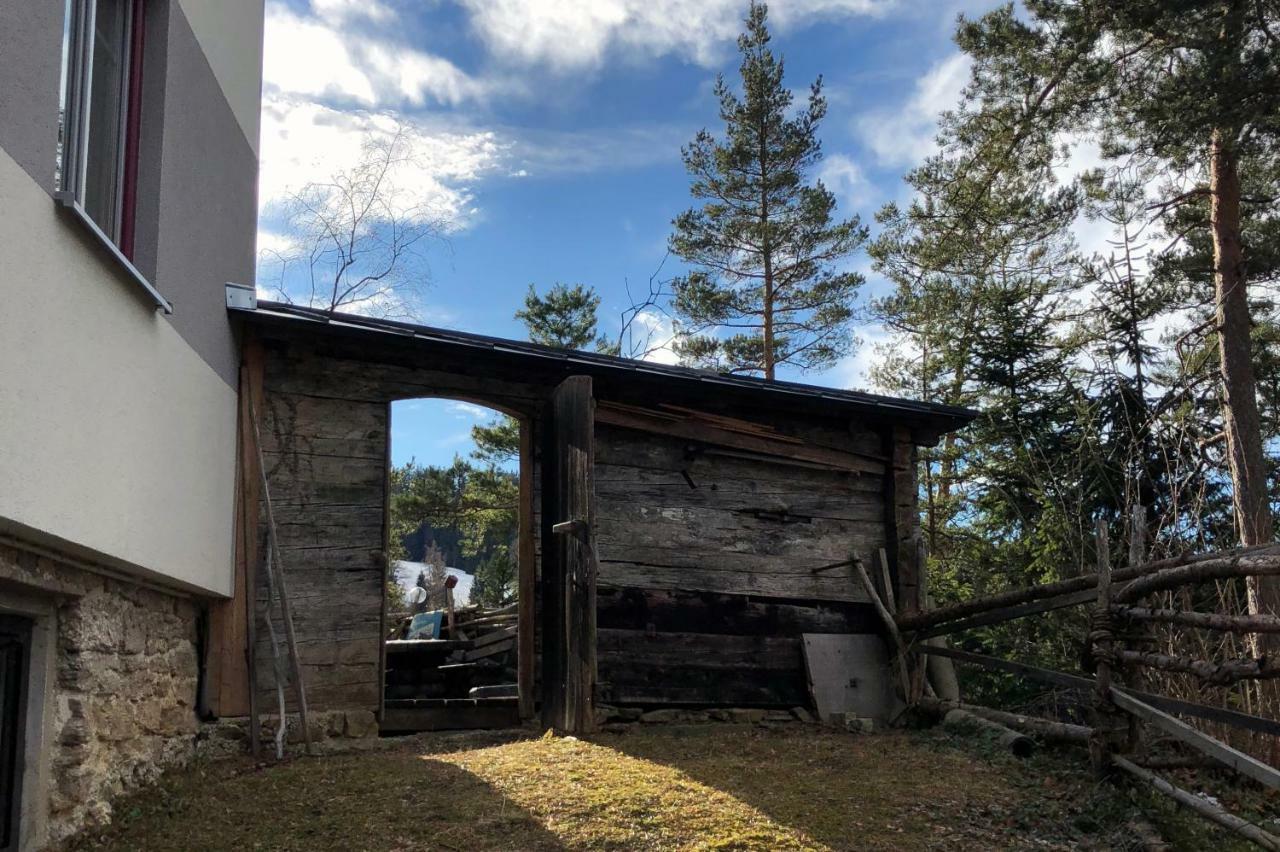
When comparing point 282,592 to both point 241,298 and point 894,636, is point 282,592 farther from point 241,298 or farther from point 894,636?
point 894,636

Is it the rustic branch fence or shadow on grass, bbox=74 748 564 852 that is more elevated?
the rustic branch fence

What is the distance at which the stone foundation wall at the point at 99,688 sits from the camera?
453 centimetres

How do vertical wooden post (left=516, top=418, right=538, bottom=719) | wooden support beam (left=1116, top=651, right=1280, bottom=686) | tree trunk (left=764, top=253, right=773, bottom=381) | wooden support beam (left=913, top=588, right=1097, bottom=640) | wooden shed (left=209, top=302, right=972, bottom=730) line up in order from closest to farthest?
wooden support beam (left=1116, top=651, right=1280, bottom=686) → wooden support beam (left=913, top=588, right=1097, bottom=640) → wooden shed (left=209, top=302, right=972, bottom=730) → vertical wooden post (left=516, top=418, right=538, bottom=719) → tree trunk (left=764, top=253, right=773, bottom=381)

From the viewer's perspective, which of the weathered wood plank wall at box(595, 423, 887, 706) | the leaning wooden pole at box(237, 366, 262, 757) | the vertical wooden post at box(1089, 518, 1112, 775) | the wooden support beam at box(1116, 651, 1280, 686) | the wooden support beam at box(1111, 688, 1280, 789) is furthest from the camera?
the weathered wood plank wall at box(595, 423, 887, 706)

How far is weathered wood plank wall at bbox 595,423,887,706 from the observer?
8.28 metres

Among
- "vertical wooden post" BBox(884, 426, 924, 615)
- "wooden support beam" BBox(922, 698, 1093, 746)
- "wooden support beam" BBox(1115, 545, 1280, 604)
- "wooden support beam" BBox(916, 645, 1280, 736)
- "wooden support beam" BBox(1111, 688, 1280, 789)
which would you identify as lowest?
"wooden support beam" BBox(922, 698, 1093, 746)

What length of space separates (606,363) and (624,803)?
3.92 m

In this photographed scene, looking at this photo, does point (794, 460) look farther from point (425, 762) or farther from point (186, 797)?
point (186, 797)

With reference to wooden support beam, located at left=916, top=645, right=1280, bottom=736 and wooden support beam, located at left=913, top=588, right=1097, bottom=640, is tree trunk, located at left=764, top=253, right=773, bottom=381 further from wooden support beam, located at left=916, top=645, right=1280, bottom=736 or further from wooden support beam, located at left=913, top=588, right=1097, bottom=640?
wooden support beam, located at left=916, top=645, right=1280, bottom=736

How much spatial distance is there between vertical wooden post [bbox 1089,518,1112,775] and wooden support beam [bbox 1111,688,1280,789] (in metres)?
0.10

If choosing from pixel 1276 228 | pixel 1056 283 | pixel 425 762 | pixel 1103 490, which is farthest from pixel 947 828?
pixel 1056 283

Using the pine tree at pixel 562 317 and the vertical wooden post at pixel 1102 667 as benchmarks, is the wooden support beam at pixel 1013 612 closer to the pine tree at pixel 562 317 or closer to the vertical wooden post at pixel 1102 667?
the vertical wooden post at pixel 1102 667

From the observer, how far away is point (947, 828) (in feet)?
17.1

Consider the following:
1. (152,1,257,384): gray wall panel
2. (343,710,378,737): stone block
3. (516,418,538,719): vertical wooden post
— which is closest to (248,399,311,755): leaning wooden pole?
(343,710,378,737): stone block
